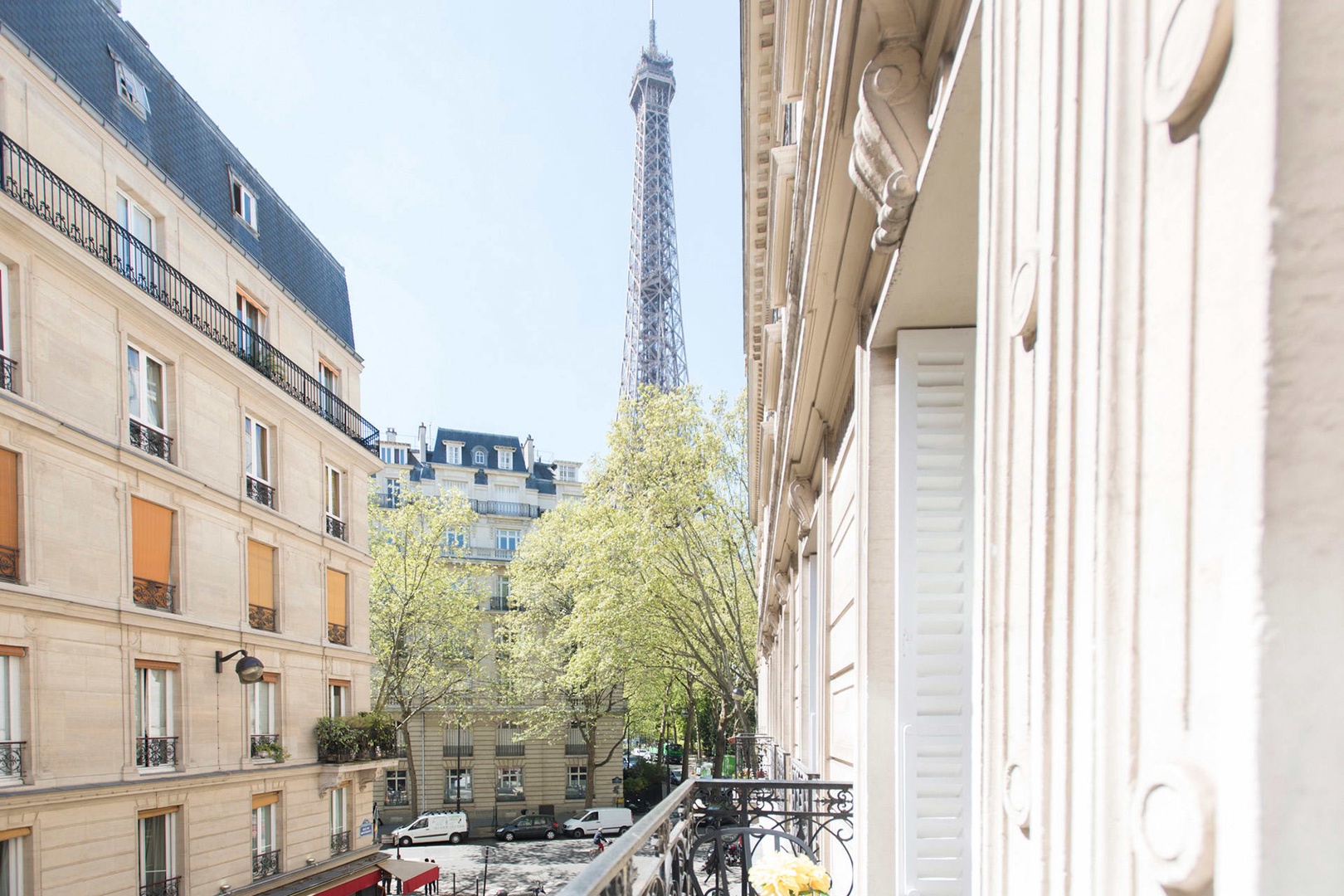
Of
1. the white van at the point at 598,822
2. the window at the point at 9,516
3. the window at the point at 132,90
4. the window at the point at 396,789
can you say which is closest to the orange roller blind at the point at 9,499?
the window at the point at 9,516

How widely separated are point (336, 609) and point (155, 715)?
617cm

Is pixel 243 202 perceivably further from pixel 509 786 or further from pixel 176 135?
pixel 509 786

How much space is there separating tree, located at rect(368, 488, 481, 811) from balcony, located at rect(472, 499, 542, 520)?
18.1 m

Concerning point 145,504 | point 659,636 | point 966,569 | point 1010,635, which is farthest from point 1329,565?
point 659,636

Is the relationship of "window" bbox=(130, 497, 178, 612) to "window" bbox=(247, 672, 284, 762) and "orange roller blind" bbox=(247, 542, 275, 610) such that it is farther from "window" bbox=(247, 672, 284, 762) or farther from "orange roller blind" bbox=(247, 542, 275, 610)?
"window" bbox=(247, 672, 284, 762)

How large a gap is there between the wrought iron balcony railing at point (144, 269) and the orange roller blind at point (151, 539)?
320 centimetres

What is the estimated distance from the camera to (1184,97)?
3.12ft

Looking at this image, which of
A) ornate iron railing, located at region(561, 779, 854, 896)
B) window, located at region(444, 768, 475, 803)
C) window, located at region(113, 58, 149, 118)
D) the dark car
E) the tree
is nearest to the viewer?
ornate iron railing, located at region(561, 779, 854, 896)

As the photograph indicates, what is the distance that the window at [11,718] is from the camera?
11.0 metres

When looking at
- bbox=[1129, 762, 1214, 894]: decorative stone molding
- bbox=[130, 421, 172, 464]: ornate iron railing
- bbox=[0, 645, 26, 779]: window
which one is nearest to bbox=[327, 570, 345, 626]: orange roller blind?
bbox=[130, 421, 172, 464]: ornate iron railing

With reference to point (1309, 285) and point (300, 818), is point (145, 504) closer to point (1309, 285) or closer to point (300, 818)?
point (300, 818)

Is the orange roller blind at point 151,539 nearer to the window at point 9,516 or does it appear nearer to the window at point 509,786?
the window at point 9,516

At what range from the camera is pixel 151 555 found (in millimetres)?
13969

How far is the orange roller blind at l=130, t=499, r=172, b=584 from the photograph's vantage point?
1359 centimetres
